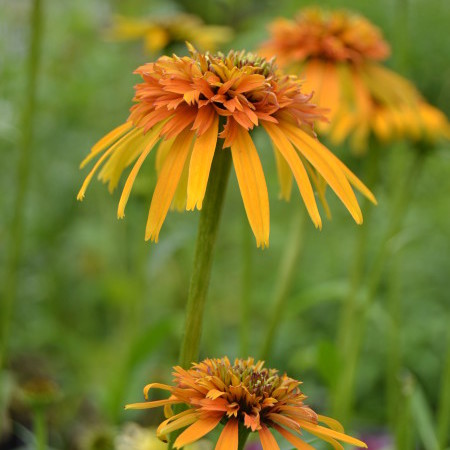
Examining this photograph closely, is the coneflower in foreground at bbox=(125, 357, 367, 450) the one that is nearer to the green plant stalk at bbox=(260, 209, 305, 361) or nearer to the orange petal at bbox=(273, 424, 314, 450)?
the orange petal at bbox=(273, 424, 314, 450)

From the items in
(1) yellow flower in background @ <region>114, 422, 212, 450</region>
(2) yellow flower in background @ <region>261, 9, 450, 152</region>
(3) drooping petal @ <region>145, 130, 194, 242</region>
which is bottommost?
(1) yellow flower in background @ <region>114, 422, 212, 450</region>

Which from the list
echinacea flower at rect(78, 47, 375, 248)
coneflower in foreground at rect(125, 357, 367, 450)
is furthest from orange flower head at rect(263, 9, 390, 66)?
coneflower in foreground at rect(125, 357, 367, 450)

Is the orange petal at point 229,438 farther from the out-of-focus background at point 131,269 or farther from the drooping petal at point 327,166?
the out-of-focus background at point 131,269

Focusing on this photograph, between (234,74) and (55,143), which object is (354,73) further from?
(55,143)

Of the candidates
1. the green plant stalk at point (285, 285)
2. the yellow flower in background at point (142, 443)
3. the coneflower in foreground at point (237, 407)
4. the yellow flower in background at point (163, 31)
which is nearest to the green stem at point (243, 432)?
the coneflower in foreground at point (237, 407)

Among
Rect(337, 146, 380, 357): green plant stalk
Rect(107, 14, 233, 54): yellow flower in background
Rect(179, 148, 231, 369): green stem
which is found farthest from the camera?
Rect(107, 14, 233, 54): yellow flower in background

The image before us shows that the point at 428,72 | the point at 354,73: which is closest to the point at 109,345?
the point at 354,73
